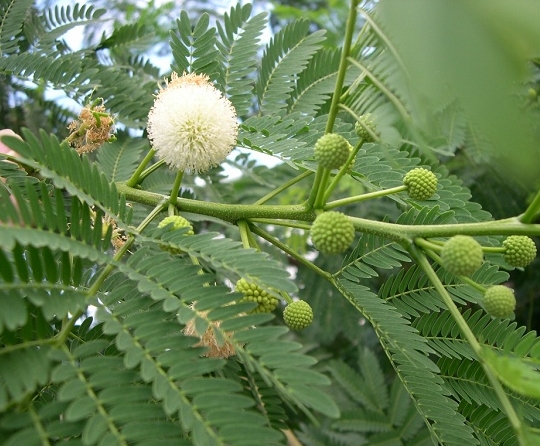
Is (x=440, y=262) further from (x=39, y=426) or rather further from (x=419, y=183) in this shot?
(x=39, y=426)

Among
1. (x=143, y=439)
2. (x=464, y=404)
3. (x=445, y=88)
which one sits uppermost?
(x=445, y=88)

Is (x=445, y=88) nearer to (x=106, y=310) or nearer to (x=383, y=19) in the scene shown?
(x=383, y=19)

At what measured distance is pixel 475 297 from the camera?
140 centimetres

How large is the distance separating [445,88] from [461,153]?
215 cm

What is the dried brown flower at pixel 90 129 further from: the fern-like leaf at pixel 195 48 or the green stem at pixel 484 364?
the green stem at pixel 484 364

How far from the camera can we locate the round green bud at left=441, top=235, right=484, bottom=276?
1.04 metres

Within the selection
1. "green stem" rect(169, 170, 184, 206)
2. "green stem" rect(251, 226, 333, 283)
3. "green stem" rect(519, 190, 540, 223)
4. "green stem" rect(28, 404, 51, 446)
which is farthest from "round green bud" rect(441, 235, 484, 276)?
"green stem" rect(28, 404, 51, 446)

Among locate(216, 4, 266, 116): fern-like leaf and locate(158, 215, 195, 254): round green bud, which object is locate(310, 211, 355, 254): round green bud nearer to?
locate(158, 215, 195, 254): round green bud

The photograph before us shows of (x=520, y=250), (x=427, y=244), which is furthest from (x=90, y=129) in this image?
(x=520, y=250)

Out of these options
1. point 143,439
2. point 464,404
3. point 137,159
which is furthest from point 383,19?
point 137,159

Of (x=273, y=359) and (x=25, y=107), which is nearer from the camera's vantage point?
(x=273, y=359)

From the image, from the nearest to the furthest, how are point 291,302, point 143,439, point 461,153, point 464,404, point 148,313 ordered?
point 143,439, point 148,313, point 291,302, point 464,404, point 461,153

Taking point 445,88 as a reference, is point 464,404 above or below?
below

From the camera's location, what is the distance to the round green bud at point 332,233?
42.7 inches
